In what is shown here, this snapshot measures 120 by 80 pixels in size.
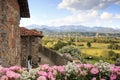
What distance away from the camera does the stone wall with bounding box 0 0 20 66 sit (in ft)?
65.0

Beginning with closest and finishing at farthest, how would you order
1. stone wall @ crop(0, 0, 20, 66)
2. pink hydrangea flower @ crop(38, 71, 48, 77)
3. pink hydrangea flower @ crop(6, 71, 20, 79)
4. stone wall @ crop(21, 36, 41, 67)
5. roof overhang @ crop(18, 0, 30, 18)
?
pink hydrangea flower @ crop(6, 71, 20, 79), pink hydrangea flower @ crop(38, 71, 48, 77), stone wall @ crop(0, 0, 20, 66), roof overhang @ crop(18, 0, 30, 18), stone wall @ crop(21, 36, 41, 67)

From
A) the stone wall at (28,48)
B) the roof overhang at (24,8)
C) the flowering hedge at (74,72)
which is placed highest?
the roof overhang at (24,8)

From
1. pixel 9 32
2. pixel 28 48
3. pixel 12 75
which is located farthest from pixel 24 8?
pixel 12 75

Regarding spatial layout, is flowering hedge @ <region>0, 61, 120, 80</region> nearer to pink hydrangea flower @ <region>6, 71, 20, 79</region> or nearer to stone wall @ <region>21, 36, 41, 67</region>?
pink hydrangea flower @ <region>6, 71, 20, 79</region>

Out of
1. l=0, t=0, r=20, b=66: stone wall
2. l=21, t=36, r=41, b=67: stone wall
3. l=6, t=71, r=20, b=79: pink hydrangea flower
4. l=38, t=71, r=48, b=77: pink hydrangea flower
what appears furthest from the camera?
l=21, t=36, r=41, b=67: stone wall

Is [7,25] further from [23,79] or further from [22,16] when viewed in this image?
[23,79]

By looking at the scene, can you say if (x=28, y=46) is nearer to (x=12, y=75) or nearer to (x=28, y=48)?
(x=28, y=48)

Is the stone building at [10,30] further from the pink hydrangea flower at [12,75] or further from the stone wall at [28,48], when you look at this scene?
the pink hydrangea flower at [12,75]

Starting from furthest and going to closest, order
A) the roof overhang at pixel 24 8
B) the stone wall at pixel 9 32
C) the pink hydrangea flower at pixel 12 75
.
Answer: the roof overhang at pixel 24 8 < the stone wall at pixel 9 32 < the pink hydrangea flower at pixel 12 75

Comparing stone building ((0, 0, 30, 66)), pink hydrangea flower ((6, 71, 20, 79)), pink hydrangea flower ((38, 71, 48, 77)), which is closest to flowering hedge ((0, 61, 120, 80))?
pink hydrangea flower ((38, 71, 48, 77))

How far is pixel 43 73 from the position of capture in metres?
9.51

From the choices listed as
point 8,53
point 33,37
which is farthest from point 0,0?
point 33,37

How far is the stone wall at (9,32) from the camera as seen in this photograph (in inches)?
780

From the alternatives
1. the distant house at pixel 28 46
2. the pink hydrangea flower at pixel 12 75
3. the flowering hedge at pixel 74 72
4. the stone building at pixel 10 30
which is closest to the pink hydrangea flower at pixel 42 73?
the flowering hedge at pixel 74 72
